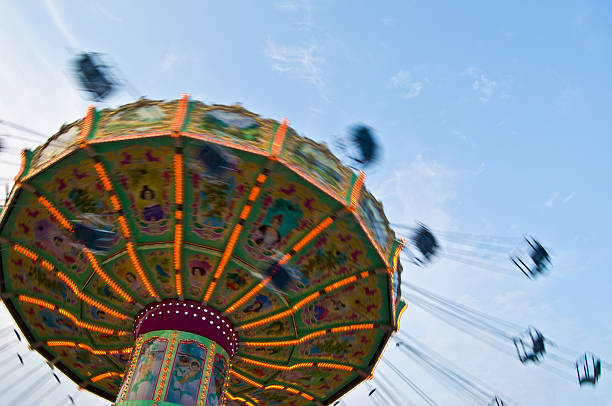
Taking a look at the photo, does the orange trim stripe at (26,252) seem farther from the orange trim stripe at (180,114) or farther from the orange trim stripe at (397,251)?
the orange trim stripe at (397,251)

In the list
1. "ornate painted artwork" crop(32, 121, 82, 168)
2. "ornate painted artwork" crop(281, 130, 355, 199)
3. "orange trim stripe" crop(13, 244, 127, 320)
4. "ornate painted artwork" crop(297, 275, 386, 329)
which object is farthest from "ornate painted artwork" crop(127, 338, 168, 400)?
"ornate painted artwork" crop(281, 130, 355, 199)

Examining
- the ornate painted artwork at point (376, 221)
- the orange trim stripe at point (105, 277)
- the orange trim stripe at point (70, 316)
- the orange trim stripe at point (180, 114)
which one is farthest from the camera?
the orange trim stripe at point (70, 316)

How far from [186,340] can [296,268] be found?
8.30ft

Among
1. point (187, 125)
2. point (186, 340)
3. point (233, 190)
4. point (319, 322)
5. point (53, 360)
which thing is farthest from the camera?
point (53, 360)

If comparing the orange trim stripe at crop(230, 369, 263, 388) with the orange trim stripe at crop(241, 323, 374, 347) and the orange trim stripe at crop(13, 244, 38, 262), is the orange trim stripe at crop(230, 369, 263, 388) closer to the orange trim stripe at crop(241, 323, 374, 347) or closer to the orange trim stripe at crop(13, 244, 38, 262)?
the orange trim stripe at crop(241, 323, 374, 347)

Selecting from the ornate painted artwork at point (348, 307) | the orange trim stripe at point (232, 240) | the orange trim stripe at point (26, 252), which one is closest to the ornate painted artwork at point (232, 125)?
the orange trim stripe at point (232, 240)

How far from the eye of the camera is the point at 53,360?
11.9m

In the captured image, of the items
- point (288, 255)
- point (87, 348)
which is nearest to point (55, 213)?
point (87, 348)

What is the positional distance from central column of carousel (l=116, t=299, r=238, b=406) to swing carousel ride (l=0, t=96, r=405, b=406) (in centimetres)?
2

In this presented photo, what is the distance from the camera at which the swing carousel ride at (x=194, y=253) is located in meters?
8.59

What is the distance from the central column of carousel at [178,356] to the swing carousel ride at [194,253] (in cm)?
2

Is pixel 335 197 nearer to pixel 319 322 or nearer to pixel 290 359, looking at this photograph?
pixel 319 322

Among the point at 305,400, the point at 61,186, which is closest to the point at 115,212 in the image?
the point at 61,186

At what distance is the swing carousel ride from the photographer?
859cm
